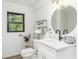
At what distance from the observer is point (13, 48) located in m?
3.45

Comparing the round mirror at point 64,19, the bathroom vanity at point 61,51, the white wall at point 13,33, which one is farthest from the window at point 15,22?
the bathroom vanity at point 61,51

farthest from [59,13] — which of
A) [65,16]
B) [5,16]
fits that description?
[5,16]

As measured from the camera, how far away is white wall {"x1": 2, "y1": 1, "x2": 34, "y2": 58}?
10.6 ft

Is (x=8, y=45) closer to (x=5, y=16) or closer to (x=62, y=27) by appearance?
(x=5, y=16)

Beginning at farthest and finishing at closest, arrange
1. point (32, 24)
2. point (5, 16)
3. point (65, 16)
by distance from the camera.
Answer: point (32, 24) → point (5, 16) → point (65, 16)

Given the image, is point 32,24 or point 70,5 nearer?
point 70,5

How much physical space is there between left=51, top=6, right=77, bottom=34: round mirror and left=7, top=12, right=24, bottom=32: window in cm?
163

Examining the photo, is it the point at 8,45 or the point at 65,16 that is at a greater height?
the point at 65,16

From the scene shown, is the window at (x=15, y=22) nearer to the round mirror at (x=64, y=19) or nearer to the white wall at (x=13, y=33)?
Result: the white wall at (x=13, y=33)

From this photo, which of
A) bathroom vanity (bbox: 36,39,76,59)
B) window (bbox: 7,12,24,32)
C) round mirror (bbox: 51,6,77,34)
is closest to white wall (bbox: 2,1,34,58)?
window (bbox: 7,12,24,32)

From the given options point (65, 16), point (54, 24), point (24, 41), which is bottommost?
point (24, 41)

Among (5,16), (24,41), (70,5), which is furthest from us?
(24,41)

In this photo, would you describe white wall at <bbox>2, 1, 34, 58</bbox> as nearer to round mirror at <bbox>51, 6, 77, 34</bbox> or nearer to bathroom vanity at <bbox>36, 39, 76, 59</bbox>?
round mirror at <bbox>51, 6, 77, 34</bbox>

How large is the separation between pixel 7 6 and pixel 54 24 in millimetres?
2012
